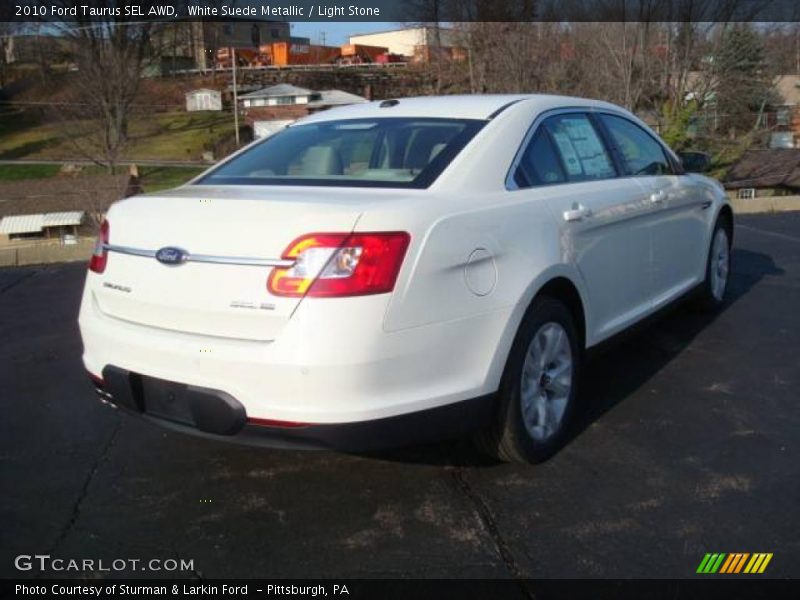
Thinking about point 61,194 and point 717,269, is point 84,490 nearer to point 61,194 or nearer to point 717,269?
point 717,269

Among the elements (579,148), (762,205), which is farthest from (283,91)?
(579,148)

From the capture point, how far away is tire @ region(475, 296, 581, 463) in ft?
10.4

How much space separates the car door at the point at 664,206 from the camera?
4.50 meters

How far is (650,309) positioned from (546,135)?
4.38 feet

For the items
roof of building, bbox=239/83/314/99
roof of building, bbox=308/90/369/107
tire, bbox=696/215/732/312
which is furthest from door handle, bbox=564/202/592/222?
roof of building, bbox=239/83/314/99

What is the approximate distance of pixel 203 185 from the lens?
11.8 feet

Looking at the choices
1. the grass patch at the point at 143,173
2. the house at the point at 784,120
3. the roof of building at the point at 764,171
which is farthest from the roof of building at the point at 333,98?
the roof of building at the point at 764,171

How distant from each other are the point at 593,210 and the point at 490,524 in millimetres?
1621

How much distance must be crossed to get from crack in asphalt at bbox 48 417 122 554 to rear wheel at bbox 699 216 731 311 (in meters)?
4.01

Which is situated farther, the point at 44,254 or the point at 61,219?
the point at 61,219

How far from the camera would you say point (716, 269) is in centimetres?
589

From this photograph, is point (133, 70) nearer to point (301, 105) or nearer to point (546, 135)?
point (301, 105)

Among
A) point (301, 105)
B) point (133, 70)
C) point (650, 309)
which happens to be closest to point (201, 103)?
point (301, 105)

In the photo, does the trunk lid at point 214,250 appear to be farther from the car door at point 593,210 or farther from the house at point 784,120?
the house at point 784,120
